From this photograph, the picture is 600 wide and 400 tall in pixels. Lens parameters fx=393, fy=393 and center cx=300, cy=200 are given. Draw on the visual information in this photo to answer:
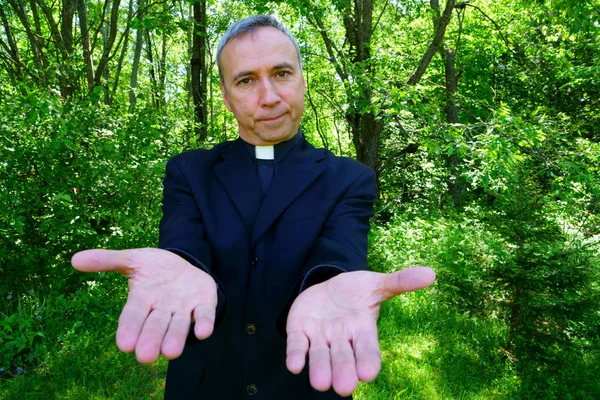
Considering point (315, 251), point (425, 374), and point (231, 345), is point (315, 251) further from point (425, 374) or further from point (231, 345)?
point (425, 374)

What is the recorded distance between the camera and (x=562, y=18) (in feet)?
19.3

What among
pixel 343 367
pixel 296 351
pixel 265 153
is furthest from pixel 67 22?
pixel 343 367

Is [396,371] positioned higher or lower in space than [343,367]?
lower

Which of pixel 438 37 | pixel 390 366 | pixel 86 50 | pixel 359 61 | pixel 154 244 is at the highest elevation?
pixel 438 37

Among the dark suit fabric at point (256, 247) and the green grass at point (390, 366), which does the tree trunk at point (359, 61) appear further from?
the dark suit fabric at point (256, 247)

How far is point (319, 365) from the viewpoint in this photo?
1.14 meters

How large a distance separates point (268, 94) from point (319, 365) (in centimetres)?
117

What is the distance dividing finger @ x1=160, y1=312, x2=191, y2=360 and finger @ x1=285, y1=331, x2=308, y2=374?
32 centimetres

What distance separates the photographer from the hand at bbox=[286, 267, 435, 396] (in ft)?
3.65

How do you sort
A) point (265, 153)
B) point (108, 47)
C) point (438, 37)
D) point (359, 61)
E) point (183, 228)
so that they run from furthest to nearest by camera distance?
point (438, 37) → point (359, 61) → point (108, 47) → point (265, 153) → point (183, 228)

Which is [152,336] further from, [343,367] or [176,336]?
[343,367]

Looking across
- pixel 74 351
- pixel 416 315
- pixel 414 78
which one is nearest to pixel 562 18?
pixel 414 78

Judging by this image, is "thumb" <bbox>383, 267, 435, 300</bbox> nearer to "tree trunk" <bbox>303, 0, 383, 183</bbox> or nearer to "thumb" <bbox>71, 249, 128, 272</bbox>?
"thumb" <bbox>71, 249, 128, 272</bbox>

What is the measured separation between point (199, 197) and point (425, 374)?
126 inches
